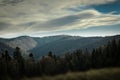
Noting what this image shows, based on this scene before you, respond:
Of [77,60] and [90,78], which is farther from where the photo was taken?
[77,60]

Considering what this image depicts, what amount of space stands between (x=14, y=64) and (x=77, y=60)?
3170 cm

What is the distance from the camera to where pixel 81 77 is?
12.3 metres

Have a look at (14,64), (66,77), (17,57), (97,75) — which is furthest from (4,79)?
(17,57)

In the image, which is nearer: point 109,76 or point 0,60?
point 109,76

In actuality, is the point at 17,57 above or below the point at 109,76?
below

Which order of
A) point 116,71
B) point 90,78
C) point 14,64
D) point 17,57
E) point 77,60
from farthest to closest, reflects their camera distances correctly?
point 77,60
point 17,57
point 14,64
point 116,71
point 90,78

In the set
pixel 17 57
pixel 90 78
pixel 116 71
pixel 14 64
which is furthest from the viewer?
pixel 17 57

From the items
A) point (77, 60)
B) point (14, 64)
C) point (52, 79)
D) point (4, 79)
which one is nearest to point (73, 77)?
point (52, 79)

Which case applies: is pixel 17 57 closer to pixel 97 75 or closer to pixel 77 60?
pixel 77 60

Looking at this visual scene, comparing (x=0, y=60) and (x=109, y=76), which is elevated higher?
(x=109, y=76)

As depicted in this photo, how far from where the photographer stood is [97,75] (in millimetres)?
12562

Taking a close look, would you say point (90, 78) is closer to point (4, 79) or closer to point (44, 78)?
point (44, 78)

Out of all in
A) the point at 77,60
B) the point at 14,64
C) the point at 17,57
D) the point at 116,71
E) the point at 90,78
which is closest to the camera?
the point at 90,78

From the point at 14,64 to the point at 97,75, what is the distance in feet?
209
